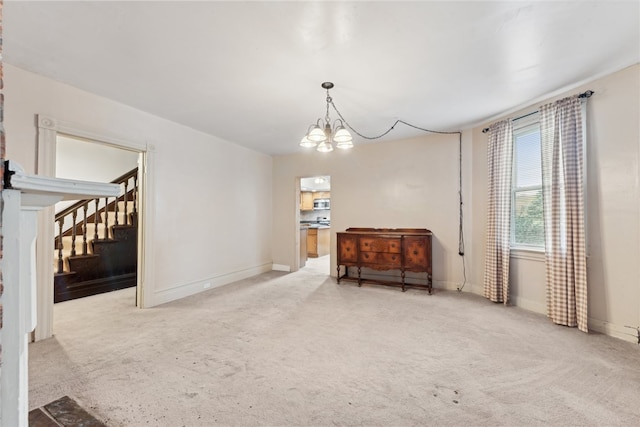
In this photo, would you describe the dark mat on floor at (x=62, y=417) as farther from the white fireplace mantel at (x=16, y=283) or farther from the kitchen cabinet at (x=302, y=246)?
the kitchen cabinet at (x=302, y=246)

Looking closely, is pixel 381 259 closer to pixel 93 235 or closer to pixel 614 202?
pixel 614 202

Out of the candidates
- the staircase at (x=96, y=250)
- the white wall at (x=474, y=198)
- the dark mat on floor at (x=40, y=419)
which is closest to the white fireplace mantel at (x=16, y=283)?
the dark mat on floor at (x=40, y=419)

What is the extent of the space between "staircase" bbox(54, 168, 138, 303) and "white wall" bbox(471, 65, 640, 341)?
566 cm

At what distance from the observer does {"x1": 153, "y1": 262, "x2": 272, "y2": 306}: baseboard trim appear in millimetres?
3645

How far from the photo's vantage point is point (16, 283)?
0.73m

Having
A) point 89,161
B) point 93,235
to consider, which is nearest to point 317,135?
point 93,235

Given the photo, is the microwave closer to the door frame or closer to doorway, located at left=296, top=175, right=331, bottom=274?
doorway, located at left=296, top=175, right=331, bottom=274

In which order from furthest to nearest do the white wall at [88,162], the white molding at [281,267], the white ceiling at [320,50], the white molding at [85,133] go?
the white molding at [281,267], the white wall at [88,162], the white molding at [85,133], the white ceiling at [320,50]

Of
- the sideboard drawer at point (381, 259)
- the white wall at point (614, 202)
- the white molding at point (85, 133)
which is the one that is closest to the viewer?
the white wall at point (614, 202)

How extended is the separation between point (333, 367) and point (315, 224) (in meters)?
6.64

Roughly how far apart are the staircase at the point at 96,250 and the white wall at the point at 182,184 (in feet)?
3.18

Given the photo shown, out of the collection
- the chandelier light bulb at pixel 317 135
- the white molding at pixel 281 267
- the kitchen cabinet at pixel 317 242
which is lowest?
the white molding at pixel 281 267

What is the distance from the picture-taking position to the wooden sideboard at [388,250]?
416cm

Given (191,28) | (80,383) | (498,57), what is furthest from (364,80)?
(80,383)
